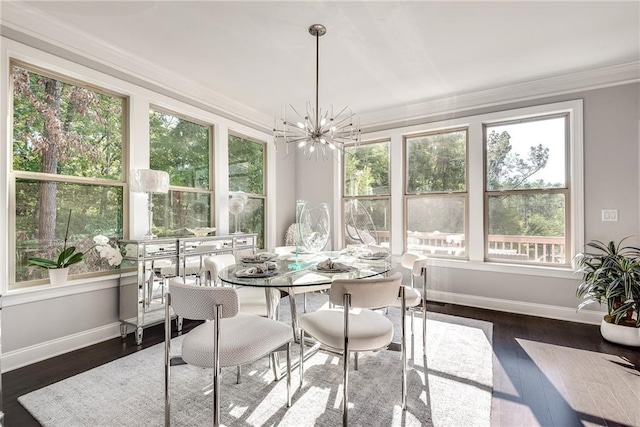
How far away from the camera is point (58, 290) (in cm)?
255

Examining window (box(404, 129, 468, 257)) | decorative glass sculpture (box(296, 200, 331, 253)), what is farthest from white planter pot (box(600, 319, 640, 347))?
decorative glass sculpture (box(296, 200, 331, 253))

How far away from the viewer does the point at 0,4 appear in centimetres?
221

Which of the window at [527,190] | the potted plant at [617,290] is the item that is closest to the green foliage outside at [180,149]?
the window at [527,190]

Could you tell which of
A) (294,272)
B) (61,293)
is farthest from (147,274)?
(294,272)

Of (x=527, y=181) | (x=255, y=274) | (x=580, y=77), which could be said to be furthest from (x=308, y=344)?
(x=580, y=77)

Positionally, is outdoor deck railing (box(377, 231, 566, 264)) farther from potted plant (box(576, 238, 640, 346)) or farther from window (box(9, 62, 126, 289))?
window (box(9, 62, 126, 289))

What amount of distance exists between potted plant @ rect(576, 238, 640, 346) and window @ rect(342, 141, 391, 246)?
2314 millimetres

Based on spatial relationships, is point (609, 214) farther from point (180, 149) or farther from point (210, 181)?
point (180, 149)

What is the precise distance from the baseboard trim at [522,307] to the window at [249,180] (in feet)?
8.89

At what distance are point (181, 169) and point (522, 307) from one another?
4315 millimetres

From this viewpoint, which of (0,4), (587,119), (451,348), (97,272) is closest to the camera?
(0,4)

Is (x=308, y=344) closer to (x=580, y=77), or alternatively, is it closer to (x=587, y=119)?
(x=587, y=119)

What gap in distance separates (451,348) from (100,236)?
3228 millimetres

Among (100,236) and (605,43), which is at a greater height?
(605,43)
